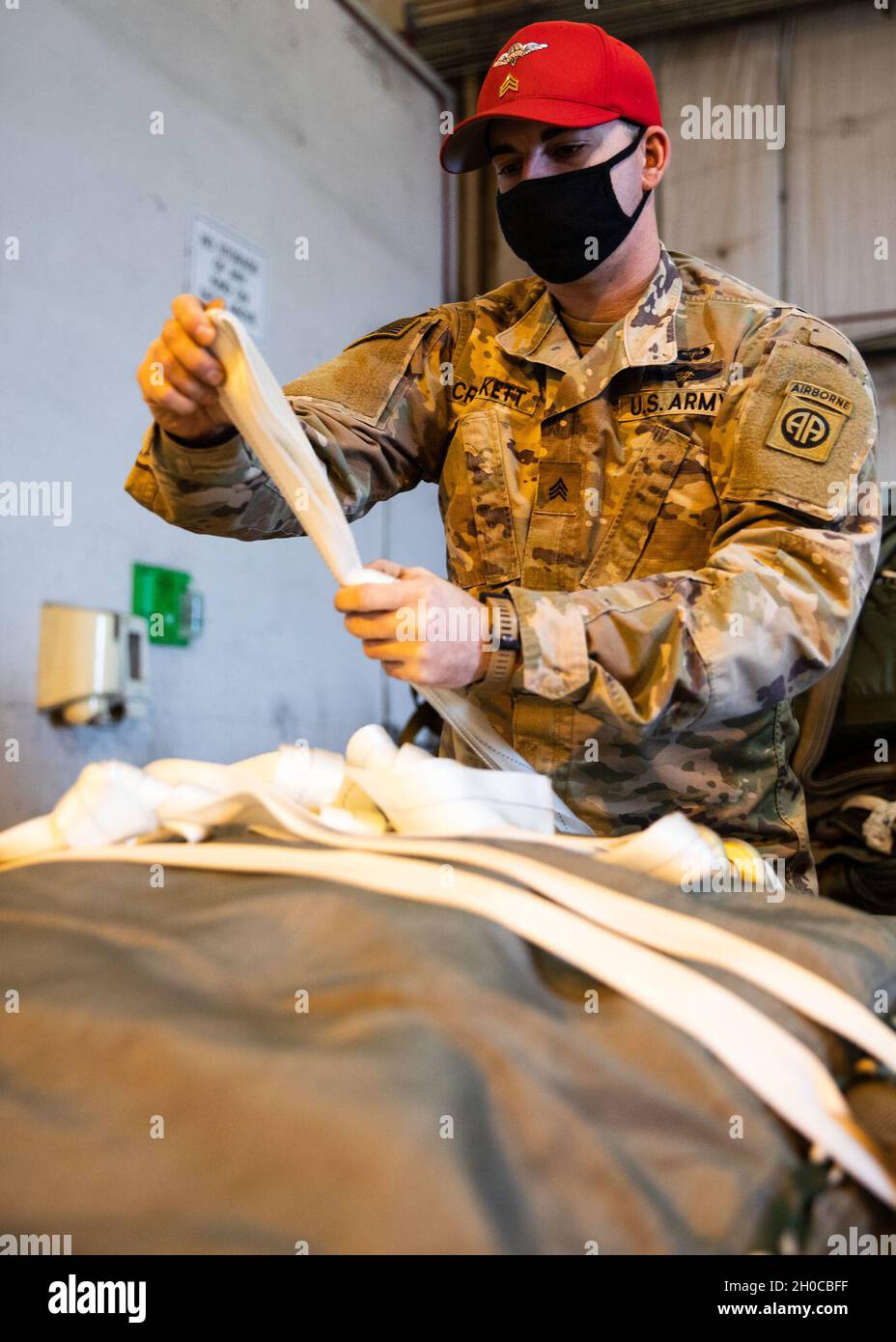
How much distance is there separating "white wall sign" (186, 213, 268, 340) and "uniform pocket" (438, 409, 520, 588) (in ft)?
3.35

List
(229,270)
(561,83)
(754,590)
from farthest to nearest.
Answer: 1. (229,270)
2. (561,83)
3. (754,590)

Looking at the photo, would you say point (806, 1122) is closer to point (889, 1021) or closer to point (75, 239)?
point (889, 1021)

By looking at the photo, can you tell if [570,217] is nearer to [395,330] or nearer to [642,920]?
[395,330]

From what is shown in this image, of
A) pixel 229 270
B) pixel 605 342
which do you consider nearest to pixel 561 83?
pixel 605 342

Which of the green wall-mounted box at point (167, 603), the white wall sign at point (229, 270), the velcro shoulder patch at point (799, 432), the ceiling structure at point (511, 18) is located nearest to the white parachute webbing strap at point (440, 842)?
the velcro shoulder patch at point (799, 432)

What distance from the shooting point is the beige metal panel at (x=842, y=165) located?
2762mm

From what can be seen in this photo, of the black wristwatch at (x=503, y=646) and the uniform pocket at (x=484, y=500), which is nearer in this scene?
the black wristwatch at (x=503, y=646)

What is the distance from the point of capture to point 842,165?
2.79 metres

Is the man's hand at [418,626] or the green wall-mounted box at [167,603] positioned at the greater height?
the green wall-mounted box at [167,603]

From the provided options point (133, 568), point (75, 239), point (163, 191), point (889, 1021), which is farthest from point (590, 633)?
point (163, 191)

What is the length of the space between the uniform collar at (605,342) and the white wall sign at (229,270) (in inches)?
39.7

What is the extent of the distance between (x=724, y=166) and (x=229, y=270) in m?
1.37

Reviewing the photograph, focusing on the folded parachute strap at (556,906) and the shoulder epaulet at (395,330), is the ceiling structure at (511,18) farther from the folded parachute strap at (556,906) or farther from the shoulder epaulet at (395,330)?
the folded parachute strap at (556,906)

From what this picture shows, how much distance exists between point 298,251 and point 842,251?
4.27 feet
